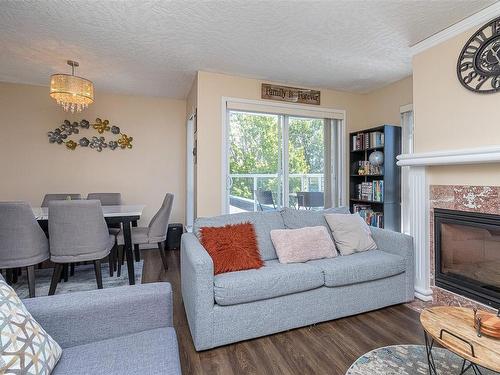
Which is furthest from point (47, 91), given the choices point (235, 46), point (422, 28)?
point (422, 28)

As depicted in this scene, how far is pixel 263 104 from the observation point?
3.66m

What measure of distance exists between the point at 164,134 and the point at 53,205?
2552mm

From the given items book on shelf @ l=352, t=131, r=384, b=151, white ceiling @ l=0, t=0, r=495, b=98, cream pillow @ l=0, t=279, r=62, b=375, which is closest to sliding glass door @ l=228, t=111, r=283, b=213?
white ceiling @ l=0, t=0, r=495, b=98

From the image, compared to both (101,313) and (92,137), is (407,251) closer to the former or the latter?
(101,313)

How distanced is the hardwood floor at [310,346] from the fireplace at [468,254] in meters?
0.50

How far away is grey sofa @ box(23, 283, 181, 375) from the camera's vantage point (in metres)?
0.97

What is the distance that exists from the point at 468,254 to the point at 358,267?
1.03 meters

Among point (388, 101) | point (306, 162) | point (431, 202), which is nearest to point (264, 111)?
point (306, 162)

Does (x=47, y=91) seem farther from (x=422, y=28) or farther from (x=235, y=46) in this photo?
(x=422, y=28)

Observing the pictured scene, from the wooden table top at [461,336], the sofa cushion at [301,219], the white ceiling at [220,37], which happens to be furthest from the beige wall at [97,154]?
the wooden table top at [461,336]

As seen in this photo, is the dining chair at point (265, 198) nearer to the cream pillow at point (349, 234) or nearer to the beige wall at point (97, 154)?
the cream pillow at point (349, 234)

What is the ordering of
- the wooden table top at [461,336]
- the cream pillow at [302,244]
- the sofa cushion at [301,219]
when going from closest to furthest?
the wooden table top at [461,336] < the cream pillow at [302,244] < the sofa cushion at [301,219]

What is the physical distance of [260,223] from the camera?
2.49 m

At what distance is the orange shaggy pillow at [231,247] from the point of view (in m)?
2.00
